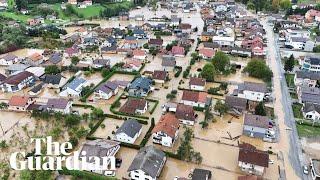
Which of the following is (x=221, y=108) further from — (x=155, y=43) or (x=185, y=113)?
(x=155, y=43)

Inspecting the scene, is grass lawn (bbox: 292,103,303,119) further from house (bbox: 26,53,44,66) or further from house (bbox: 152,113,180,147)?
house (bbox: 26,53,44,66)

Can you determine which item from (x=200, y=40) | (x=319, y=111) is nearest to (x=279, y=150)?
(x=319, y=111)

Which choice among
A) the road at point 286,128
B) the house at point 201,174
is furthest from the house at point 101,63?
the house at point 201,174

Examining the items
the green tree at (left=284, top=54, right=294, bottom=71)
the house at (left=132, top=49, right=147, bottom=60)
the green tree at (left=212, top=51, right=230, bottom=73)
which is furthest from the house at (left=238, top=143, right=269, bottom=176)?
the house at (left=132, top=49, right=147, bottom=60)

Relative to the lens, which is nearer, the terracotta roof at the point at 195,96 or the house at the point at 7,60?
the terracotta roof at the point at 195,96

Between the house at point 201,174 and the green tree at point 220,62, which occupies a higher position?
the green tree at point 220,62

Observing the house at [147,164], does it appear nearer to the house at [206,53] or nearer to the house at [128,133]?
the house at [128,133]

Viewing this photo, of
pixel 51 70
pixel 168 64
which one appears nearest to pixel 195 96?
pixel 168 64
